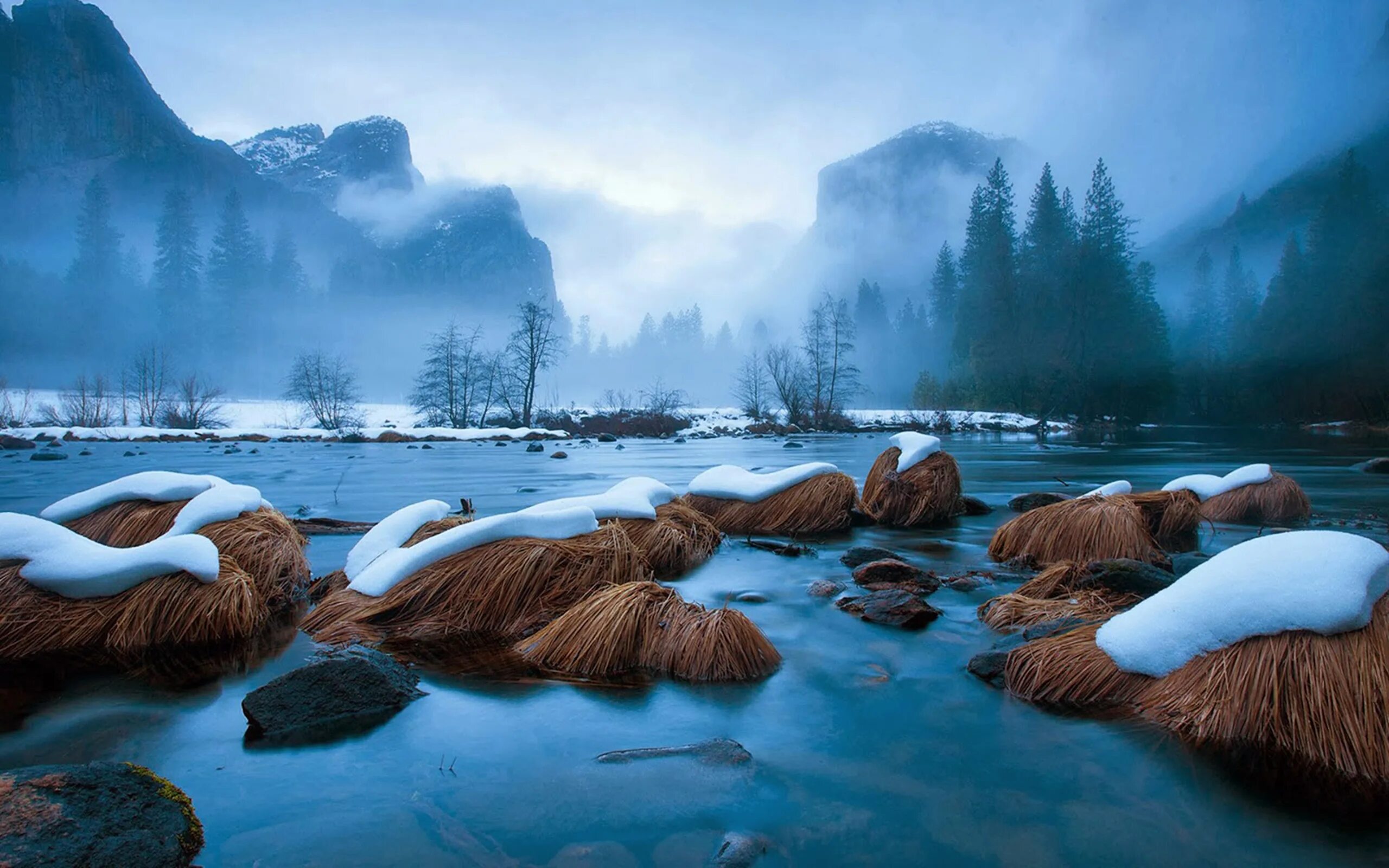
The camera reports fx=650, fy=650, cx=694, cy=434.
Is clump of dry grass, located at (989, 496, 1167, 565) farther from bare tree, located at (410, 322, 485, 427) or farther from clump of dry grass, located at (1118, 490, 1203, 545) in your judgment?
bare tree, located at (410, 322, 485, 427)

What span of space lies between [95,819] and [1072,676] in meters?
4.13

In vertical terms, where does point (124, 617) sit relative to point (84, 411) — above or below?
below

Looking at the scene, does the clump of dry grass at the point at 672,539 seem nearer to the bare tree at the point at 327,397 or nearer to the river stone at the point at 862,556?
the river stone at the point at 862,556

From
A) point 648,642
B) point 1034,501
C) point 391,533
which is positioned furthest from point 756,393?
point 648,642

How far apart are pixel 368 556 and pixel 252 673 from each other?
1.70 metres

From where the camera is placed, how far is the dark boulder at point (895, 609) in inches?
192

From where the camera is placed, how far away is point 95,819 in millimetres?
1927

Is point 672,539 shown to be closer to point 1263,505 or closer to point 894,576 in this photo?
point 894,576

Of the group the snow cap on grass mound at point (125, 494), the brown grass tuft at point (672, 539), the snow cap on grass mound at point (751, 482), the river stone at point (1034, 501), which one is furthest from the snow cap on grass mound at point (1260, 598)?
the snow cap on grass mound at point (125, 494)

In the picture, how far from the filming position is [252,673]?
3.90 meters

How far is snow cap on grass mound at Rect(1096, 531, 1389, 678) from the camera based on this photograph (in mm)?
2754

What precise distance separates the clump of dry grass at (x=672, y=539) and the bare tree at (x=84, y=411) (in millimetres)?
45612

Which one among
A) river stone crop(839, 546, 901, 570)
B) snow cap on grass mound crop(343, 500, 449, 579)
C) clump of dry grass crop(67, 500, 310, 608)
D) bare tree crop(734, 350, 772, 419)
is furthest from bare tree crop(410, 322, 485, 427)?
river stone crop(839, 546, 901, 570)

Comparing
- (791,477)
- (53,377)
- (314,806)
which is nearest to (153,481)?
(314,806)
